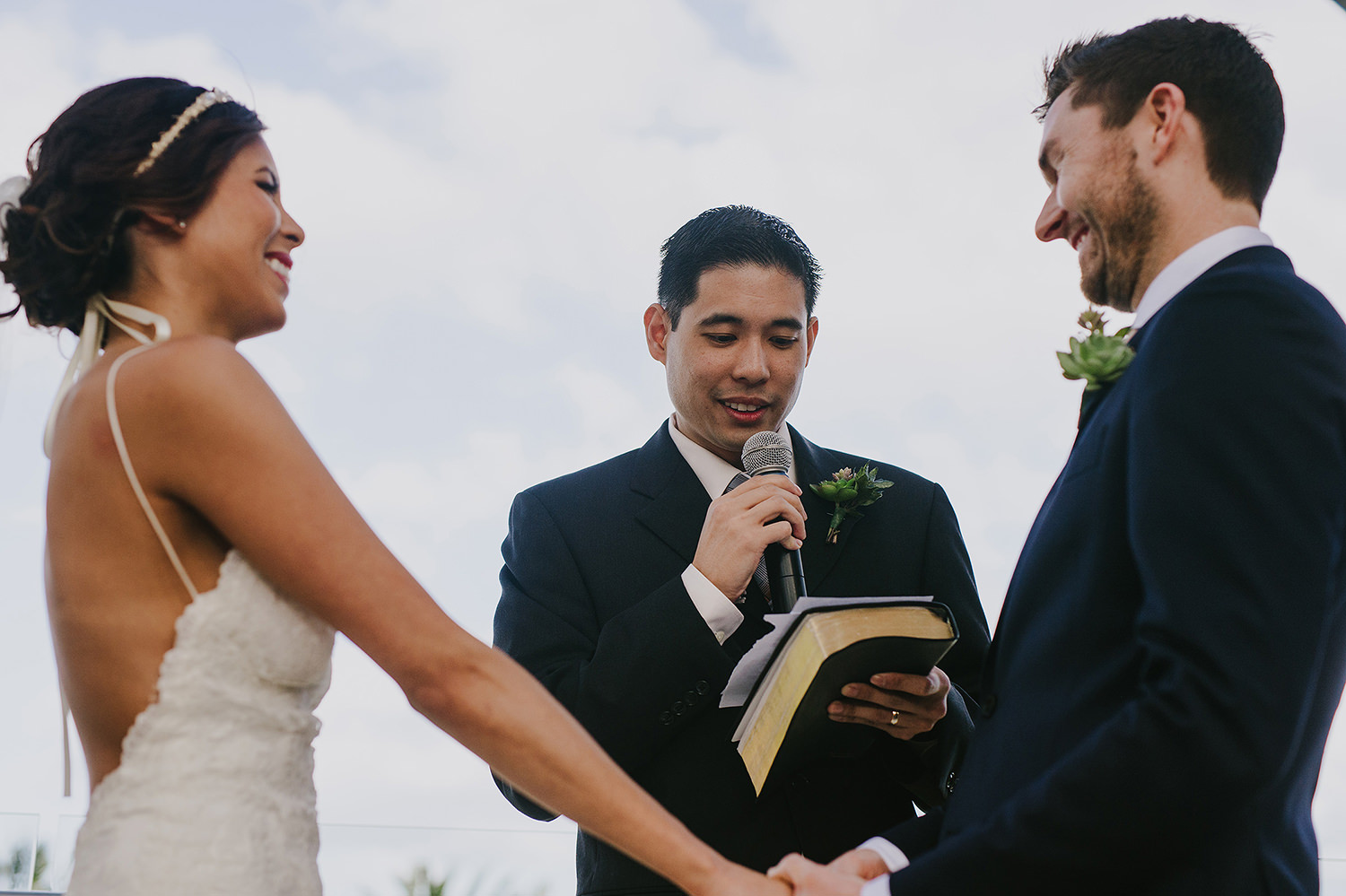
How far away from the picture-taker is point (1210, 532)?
1304 mm

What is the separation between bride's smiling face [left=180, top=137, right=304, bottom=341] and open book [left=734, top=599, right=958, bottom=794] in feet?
3.15

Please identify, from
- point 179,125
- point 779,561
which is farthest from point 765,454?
point 179,125

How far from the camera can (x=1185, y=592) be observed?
131cm

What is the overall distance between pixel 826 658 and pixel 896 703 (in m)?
0.38

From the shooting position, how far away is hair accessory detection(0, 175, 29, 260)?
165 cm

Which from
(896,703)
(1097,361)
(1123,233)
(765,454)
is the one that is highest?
(1123,233)

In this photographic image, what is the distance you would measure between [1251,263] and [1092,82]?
0.50 metres

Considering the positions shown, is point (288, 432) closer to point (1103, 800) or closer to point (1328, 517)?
point (1103, 800)

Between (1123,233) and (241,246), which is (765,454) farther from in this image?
(241,246)

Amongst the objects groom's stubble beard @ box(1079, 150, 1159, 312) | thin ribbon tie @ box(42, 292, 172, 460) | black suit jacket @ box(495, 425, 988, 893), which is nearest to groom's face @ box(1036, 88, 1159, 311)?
groom's stubble beard @ box(1079, 150, 1159, 312)

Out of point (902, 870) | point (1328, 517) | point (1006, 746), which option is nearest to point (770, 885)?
point (902, 870)

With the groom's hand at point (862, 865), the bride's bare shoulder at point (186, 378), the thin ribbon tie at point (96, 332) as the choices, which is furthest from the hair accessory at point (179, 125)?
the groom's hand at point (862, 865)

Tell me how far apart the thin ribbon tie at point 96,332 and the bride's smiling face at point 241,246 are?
90 mm

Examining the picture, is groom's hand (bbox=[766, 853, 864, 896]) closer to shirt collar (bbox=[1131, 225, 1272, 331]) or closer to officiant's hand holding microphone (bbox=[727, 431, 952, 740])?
officiant's hand holding microphone (bbox=[727, 431, 952, 740])
